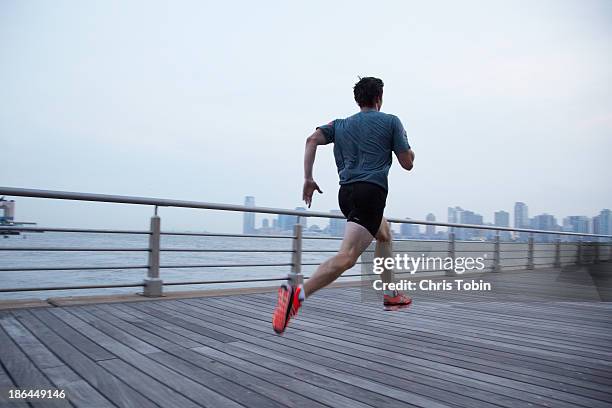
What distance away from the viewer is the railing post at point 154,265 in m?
4.33

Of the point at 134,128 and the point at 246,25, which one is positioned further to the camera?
the point at 134,128

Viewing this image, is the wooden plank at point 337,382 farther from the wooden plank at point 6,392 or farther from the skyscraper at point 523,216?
the skyscraper at point 523,216

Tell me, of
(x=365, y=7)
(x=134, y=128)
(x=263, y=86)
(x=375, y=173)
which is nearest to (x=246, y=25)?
(x=365, y=7)

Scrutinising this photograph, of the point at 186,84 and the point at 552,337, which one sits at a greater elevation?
the point at 186,84

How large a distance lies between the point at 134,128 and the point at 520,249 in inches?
2624

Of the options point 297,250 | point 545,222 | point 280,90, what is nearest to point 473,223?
point 297,250

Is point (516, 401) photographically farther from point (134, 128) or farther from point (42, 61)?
point (134, 128)

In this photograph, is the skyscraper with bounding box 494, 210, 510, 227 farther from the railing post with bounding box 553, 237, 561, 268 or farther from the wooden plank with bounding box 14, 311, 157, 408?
the wooden plank with bounding box 14, 311, 157, 408

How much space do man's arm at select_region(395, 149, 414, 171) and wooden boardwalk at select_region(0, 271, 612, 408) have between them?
43.7 inches

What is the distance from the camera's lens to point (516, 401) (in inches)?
69.6

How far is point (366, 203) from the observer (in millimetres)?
2432

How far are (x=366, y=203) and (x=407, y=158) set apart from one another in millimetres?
371

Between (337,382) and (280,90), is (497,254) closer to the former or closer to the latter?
(337,382)

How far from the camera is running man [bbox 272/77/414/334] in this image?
2381mm
